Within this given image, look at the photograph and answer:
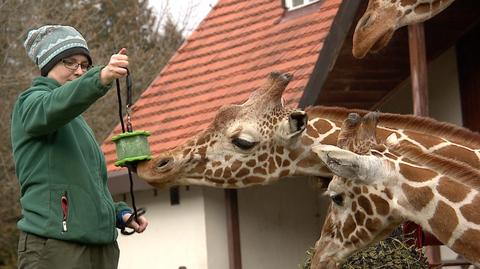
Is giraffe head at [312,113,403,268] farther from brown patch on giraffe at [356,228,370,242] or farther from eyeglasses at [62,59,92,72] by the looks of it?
eyeglasses at [62,59,92,72]

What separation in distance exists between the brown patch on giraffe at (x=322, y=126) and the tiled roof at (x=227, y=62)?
179 inches

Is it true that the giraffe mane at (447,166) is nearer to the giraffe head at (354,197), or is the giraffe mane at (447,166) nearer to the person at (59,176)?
the giraffe head at (354,197)

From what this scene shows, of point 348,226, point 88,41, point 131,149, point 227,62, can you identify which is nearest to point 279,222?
point 227,62

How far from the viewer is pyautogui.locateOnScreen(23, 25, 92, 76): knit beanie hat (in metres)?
6.79

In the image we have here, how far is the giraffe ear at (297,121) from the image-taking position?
7.92 metres

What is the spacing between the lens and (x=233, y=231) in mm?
14594

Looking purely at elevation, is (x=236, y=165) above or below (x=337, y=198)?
above

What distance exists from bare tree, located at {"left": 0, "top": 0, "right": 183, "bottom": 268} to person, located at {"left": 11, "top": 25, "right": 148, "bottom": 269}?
15.6m

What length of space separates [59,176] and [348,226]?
1540mm

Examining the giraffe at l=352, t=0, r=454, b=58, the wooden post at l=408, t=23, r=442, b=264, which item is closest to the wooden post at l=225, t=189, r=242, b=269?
the wooden post at l=408, t=23, r=442, b=264

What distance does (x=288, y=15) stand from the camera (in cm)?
1547

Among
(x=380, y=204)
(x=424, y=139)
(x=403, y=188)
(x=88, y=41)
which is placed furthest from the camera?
A: (x=88, y=41)

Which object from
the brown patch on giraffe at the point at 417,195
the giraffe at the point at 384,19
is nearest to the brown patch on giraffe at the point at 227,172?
the giraffe at the point at 384,19

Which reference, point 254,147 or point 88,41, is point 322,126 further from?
point 88,41
